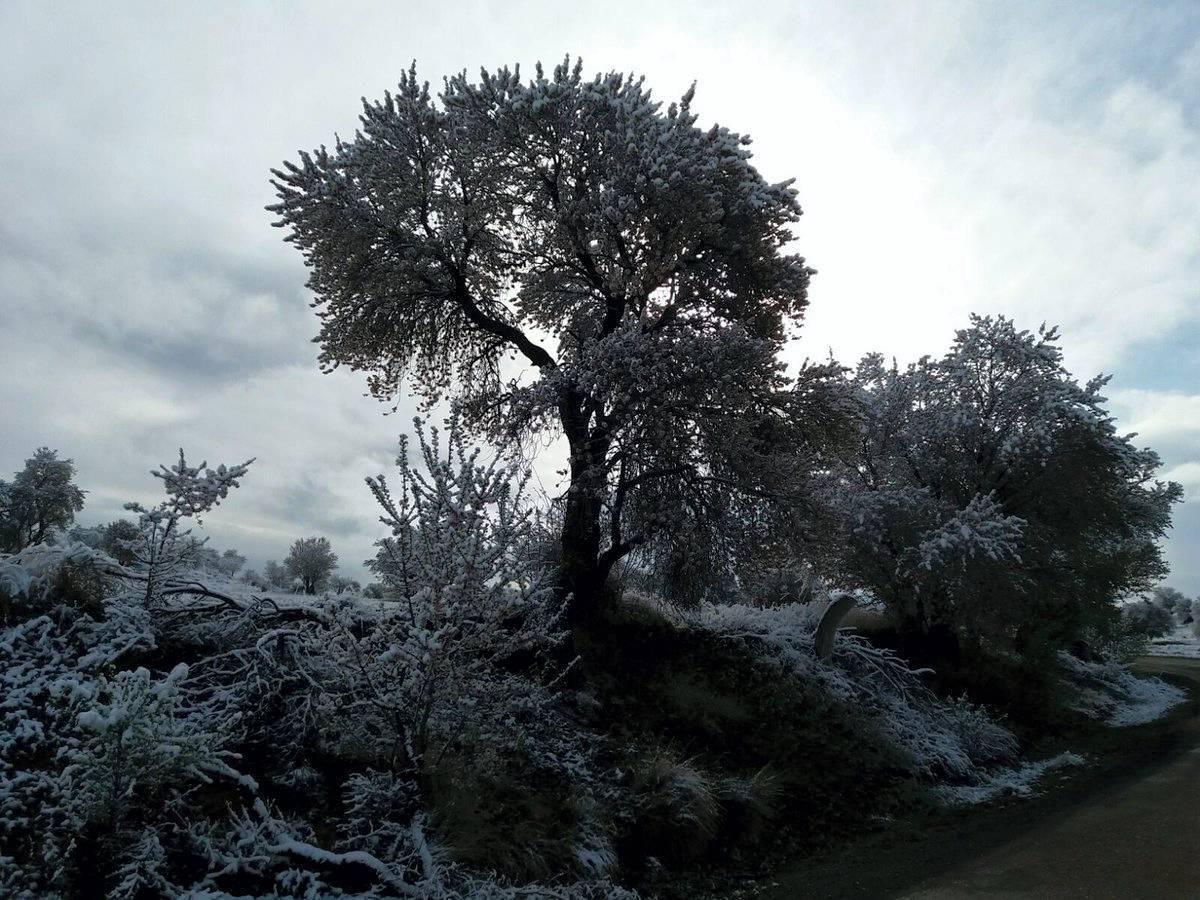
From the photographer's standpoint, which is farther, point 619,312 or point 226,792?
point 619,312

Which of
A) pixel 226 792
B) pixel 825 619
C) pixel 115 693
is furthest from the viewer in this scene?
pixel 825 619

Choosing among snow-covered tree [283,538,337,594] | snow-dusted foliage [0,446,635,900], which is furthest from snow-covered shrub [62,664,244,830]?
snow-covered tree [283,538,337,594]

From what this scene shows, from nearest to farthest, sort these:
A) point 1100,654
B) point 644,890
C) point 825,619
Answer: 1. point 644,890
2. point 825,619
3. point 1100,654

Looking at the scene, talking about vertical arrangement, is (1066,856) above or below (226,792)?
below

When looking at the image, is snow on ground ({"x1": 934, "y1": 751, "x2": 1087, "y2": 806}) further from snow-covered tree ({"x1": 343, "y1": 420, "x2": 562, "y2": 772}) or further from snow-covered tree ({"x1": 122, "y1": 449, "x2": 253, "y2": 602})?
snow-covered tree ({"x1": 122, "y1": 449, "x2": 253, "y2": 602})

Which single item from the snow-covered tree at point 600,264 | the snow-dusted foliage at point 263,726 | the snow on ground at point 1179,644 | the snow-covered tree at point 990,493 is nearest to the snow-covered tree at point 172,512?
the snow-dusted foliage at point 263,726

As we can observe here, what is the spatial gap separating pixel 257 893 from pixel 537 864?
85.9 inches

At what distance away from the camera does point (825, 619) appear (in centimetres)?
1353

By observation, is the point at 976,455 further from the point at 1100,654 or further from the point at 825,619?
the point at 1100,654

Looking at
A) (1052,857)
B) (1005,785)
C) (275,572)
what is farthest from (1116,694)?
(275,572)

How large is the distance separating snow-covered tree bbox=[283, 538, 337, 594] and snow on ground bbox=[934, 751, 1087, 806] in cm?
2700

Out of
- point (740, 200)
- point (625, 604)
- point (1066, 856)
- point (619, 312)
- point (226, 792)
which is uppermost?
point (740, 200)

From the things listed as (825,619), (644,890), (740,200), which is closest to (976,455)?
(825,619)

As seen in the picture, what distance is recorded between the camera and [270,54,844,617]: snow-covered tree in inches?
417
